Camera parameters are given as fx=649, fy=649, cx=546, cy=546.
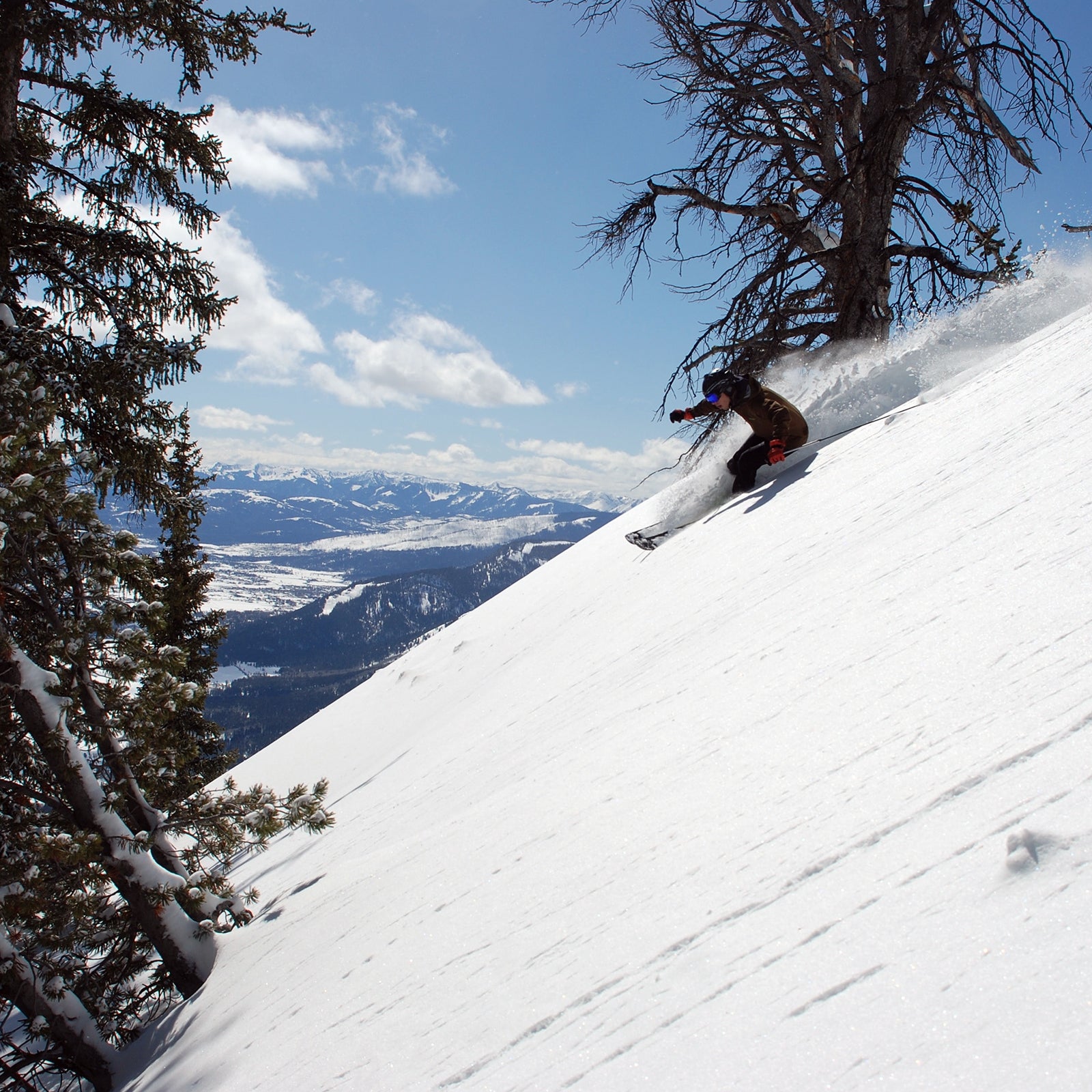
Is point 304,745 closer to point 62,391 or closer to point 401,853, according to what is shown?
point 62,391

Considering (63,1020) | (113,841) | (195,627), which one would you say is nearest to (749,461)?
(113,841)

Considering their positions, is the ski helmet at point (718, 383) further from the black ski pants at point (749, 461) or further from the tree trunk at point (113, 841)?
the tree trunk at point (113, 841)

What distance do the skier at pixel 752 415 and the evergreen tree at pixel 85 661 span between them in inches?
212

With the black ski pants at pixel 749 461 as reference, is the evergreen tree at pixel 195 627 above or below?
above

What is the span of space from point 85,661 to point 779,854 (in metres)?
4.61

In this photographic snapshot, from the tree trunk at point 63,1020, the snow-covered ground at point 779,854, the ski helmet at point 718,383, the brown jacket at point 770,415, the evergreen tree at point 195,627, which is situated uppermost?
the evergreen tree at point 195,627

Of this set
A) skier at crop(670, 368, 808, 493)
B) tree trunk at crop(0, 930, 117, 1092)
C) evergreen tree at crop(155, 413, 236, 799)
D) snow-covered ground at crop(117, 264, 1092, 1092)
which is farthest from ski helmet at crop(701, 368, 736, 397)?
evergreen tree at crop(155, 413, 236, 799)

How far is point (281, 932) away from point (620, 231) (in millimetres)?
9744

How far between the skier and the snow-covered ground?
2.36m

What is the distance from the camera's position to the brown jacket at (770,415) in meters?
7.03

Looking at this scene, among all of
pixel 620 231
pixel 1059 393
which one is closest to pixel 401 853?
pixel 1059 393

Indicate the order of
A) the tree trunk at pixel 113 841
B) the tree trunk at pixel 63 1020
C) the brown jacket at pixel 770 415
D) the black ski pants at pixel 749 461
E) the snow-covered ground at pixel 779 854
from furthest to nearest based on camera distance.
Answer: the black ski pants at pixel 749 461 → the brown jacket at pixel 770 415 → the tree trunk at pixel 113 841 → the tree trunk at pixel 63 1020 → the snow-covered ground at pixel 779 854

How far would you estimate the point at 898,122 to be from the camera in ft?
26.1

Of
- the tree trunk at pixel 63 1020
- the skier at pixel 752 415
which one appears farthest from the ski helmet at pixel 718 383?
the tree trunk at pixel 63 1020
